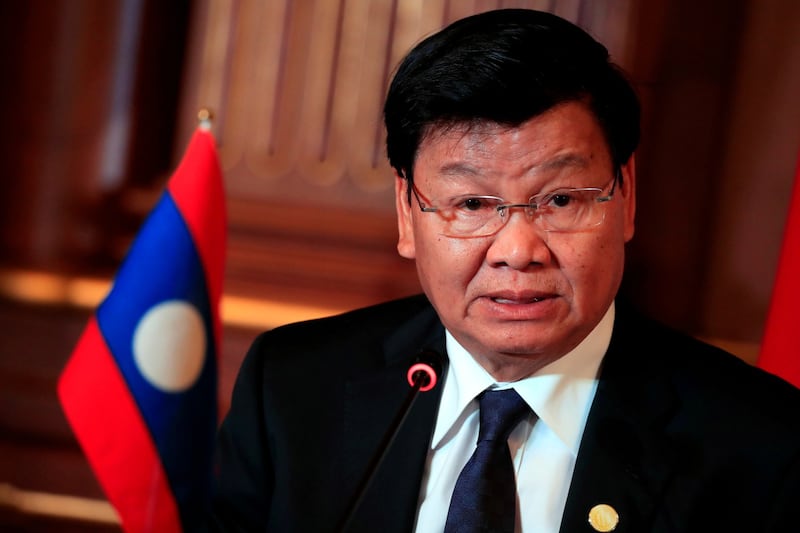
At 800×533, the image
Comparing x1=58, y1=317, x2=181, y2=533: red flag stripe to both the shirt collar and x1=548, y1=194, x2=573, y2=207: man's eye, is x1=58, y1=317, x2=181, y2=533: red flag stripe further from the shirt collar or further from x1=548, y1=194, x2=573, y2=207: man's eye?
x1=548, y1=194, x2=573, y2=207: man's eye

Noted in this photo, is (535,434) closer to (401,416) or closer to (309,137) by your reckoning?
(401,416)

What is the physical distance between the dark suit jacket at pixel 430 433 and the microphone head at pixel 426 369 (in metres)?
0.21

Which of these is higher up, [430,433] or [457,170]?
[457,170]

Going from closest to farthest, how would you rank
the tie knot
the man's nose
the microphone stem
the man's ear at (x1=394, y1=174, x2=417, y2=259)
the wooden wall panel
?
the microphone stem, the man's nose, the tie knot, the man's ear at (x1=394, y1=174, x2=417, y2=259), the wooden wall panel

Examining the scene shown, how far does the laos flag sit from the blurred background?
412mm

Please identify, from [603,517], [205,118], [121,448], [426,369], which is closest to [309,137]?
[205,118]

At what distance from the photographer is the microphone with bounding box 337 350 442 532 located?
1124mm

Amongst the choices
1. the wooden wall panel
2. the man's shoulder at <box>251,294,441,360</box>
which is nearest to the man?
the man's shoulder at <box>251,294,441,360</box>

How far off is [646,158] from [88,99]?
1321 mm

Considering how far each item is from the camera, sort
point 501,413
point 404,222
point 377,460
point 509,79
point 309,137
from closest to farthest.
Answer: point 377,460, point 509,79, point 501,413, point 404,222, point 309,137

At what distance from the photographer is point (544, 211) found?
1295 mm

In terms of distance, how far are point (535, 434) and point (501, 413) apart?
0.22 feet

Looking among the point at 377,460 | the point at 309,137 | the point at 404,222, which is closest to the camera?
the point at 377,460

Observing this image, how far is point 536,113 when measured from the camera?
1.28 meters
